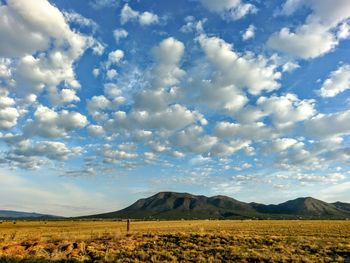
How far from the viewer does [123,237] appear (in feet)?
104

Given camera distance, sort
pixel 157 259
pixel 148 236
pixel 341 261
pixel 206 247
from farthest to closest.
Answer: pixel 148 236, pixel 206 247, pixel 157 259, pixel 341 261

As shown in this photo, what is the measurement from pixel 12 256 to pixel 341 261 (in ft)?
64.8

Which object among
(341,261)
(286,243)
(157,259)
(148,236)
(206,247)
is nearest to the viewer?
(341,261)

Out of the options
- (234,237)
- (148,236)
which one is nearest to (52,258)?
(148,236)

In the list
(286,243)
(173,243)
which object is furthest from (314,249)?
(173,243)

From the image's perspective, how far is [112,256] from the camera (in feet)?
77.2

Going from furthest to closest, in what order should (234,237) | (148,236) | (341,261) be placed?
1. (148,236)
2. (234,237)
3. (341,261)

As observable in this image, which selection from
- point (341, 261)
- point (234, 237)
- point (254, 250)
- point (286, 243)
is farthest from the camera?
point (234, 237)

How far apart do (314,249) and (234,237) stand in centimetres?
714

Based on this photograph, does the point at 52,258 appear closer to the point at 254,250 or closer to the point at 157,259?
the point at 157,259

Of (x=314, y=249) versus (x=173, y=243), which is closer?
(x=314, y=249)

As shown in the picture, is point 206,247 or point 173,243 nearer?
point 206,247

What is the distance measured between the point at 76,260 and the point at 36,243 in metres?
6.75

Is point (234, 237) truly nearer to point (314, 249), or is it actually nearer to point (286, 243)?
point (286, 243)
